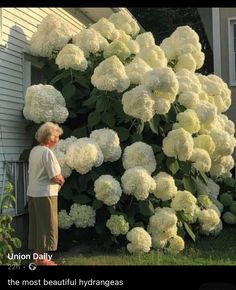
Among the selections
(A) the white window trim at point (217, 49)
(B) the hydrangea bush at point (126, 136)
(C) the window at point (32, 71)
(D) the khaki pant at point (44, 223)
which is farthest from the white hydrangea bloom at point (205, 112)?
(A) the white window trim at point (217, 49)

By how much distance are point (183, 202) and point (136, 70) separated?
147 centimetres

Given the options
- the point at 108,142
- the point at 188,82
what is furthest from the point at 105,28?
the point at 108,142

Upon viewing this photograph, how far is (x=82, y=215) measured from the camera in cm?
517

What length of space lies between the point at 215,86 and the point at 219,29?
9.47ft

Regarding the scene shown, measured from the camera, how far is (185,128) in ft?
18.6

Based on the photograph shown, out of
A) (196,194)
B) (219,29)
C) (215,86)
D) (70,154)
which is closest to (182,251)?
(196,194)

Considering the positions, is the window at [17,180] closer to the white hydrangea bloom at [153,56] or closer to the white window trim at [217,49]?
the white hydrangea bloom at [153,56]

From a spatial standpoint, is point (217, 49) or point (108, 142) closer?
point (108, 142)

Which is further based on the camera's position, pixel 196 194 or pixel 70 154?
pixel 196 194

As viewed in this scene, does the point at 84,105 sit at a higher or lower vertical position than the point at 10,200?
higher

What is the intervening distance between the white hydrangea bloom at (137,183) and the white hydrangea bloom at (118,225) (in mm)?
259

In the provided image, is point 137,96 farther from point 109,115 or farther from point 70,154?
point 70,154

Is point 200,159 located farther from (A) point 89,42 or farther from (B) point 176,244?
(A) point 89,42
